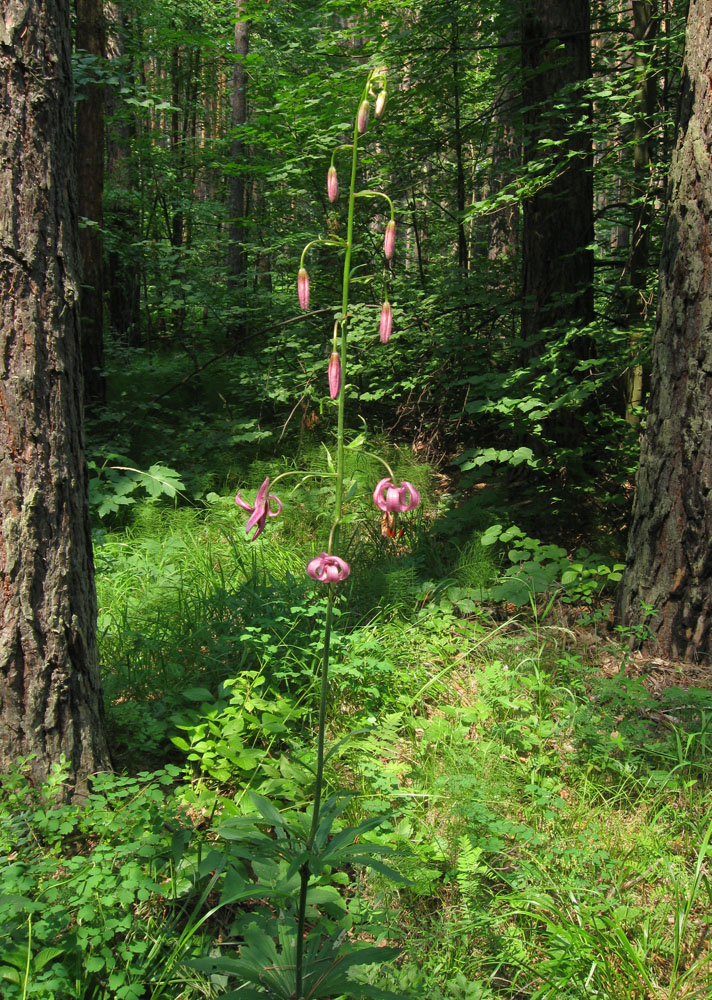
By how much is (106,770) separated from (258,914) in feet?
2.35

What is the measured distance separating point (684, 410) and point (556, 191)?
2.09 meters

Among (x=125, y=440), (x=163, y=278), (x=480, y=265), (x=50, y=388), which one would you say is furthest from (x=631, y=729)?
(x=163, y=278)

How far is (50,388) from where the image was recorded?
168 centimetres

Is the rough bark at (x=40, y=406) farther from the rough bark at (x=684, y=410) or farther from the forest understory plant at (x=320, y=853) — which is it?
the rough bark at (x=684, y=410)

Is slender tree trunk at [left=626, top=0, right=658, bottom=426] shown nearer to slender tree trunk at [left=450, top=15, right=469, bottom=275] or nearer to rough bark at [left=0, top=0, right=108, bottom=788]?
slender tree trunk at [left=450, top=15, right=469, bottom=275]

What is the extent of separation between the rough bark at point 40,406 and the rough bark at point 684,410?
208cm

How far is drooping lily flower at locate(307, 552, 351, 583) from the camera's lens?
1118 mm

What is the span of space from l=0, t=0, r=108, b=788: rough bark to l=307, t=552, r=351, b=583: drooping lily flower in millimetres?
933

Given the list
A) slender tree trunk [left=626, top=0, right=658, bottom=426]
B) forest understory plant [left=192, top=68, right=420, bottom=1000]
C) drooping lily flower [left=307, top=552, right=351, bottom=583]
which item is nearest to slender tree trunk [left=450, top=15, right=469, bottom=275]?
slender tree trunk [left=626, top=0, right=658, bottom=426]

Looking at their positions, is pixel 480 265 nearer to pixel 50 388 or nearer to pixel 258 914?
pixel 50 388

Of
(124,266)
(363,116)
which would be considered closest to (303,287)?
(363,116)

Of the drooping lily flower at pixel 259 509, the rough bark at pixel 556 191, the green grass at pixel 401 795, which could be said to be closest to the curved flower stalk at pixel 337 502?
the drooping lily flower at pixel 259 509

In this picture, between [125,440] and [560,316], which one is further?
[125,440]

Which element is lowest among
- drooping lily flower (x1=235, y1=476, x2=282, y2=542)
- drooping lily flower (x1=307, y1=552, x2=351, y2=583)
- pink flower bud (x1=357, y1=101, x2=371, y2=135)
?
drooping lily flower (x1=307, y1=552, x2=351, y2=583)
